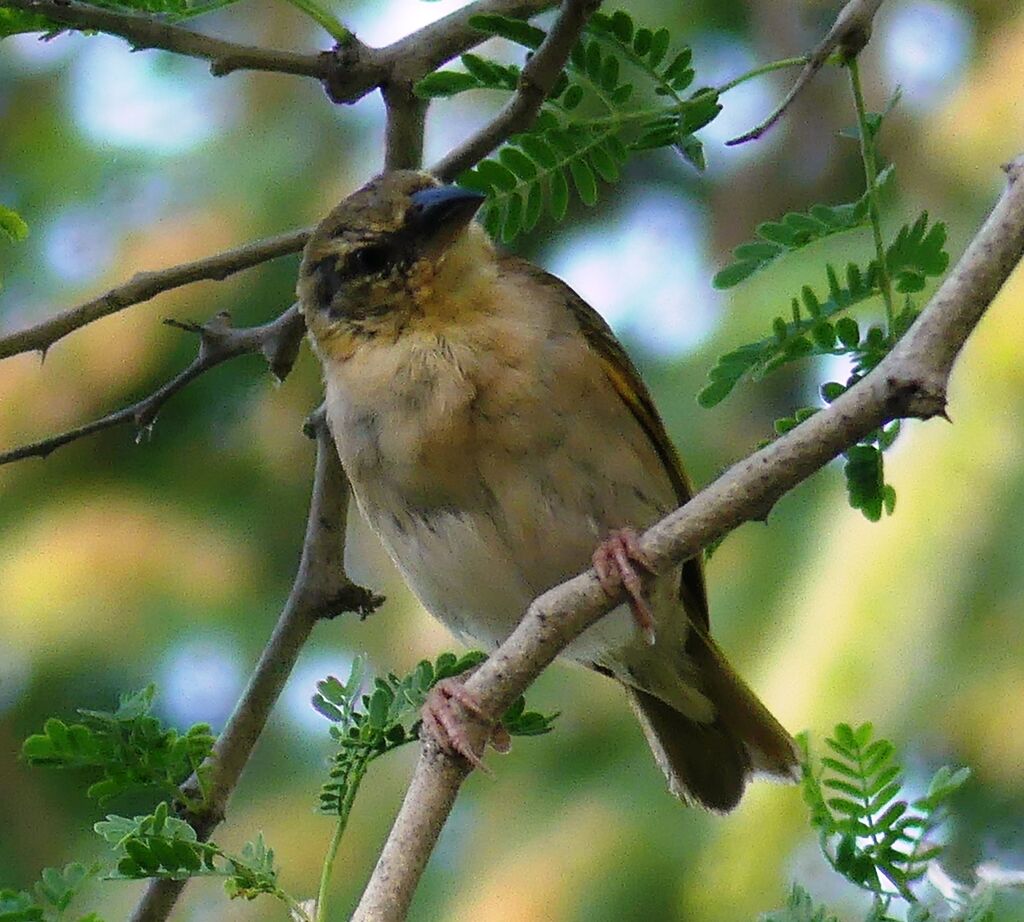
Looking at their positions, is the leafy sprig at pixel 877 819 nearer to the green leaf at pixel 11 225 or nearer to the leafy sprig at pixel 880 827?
the leafy sprig at pixel 880 827

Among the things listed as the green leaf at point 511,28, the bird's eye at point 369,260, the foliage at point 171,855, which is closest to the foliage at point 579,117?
the green leaf at point 511,28

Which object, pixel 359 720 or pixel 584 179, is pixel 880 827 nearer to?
pixel 359 720

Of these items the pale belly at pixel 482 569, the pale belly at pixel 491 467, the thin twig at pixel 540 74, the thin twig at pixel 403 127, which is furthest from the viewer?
the pale belly at pixel 482 569

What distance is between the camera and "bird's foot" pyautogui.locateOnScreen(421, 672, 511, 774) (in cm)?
212

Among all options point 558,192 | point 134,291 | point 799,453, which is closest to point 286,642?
point 134,291

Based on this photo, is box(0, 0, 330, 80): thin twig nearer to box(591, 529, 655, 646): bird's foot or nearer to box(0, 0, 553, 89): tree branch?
box(0, 0, 553, 89): tree branch

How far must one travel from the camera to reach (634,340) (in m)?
5.16

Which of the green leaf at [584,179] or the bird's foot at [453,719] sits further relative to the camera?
the green leaf at [584,179]

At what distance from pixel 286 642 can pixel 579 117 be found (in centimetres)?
104

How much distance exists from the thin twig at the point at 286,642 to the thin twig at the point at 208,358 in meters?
0.25

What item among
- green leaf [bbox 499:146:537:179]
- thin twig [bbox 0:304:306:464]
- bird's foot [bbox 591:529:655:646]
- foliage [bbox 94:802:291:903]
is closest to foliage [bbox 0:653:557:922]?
foliage [bbox 94:802:291:903]

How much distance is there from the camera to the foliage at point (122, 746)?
2.15 metres

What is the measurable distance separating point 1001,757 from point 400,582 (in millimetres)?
2451

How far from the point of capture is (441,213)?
3.10m
